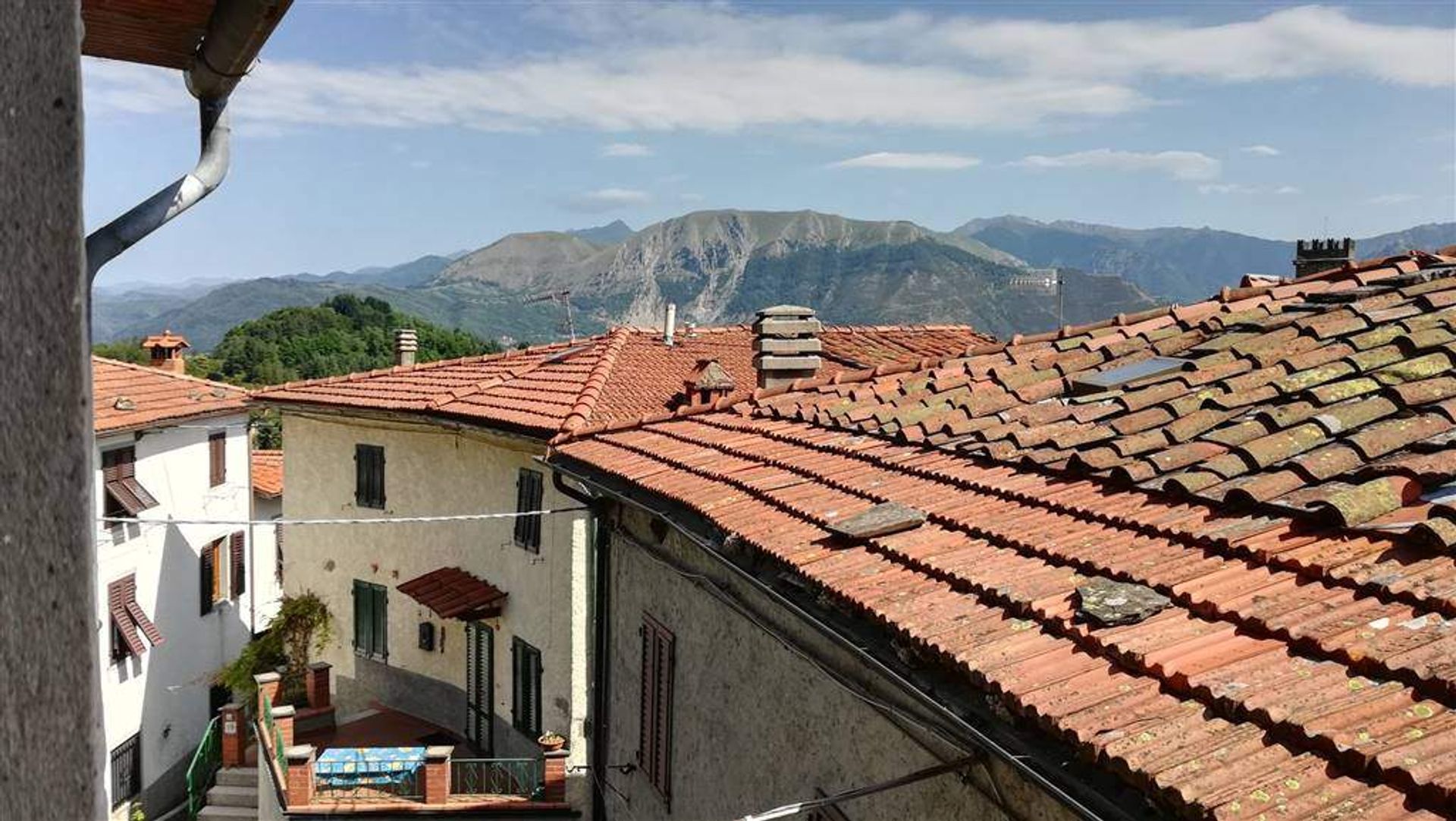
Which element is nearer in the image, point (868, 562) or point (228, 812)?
point (868, 562)

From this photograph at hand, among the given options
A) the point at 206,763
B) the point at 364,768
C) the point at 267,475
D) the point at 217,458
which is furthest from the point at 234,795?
the point at 267,475

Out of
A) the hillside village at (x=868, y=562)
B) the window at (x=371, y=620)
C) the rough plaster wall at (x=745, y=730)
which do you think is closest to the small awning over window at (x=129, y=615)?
the hillside village at (x=868, y=562)

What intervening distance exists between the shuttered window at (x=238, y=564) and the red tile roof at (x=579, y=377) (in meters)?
6.41

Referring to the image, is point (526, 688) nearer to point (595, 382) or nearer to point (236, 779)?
point (595, 382)

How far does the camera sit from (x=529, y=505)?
1484 centimetres

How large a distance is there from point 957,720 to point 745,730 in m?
2.95

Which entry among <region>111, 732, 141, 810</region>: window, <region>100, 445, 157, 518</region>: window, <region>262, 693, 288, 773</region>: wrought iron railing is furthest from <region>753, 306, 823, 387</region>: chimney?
<region>111, 732, 141, 810</region>: window

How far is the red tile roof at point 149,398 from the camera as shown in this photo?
20.5 m

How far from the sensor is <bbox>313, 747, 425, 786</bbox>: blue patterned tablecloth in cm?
1322

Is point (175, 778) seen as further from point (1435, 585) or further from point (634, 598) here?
point (1435, 585)

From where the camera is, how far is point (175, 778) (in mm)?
22453

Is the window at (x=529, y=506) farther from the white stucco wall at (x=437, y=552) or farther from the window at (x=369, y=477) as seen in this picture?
the window at (x=369, y=477)

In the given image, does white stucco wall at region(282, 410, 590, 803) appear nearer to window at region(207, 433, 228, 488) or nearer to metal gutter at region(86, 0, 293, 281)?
window at region(207, 433, 228, 488)

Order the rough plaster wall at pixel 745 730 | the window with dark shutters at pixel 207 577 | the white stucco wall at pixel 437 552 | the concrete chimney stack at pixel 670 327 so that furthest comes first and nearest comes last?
the window with dark shutters at pixel 207 577 < the concrete chimney stack at pixel 670 327 < the white stucco wall at pixel 437 552 < the rough plaster wall at pixel 745 730
